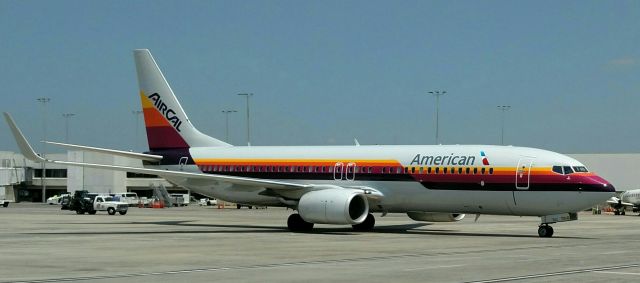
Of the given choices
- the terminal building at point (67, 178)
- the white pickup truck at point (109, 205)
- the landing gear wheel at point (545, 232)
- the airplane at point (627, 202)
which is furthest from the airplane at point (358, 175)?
the terminal building at point (67, 178)

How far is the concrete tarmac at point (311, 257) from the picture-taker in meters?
21.1

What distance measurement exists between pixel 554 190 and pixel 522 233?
492cm

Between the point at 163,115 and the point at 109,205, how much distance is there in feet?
81.2

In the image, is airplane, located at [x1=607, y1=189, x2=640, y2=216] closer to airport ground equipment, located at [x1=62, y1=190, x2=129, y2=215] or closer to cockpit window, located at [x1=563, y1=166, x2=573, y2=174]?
airport ground equipment, located at [x1=62, y1=190, x2=129, y2=215]

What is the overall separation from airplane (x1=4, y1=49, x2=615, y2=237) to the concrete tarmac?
144 centimetres

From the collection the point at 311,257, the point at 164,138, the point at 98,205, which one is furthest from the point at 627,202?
the point at 311,257

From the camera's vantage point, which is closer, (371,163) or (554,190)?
(554,190)

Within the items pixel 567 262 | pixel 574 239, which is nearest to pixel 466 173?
pixel 574 239

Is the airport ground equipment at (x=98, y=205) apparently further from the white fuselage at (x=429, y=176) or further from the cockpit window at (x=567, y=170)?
the cockpit window at (x=567, y=170)

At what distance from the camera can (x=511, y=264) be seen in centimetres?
2431

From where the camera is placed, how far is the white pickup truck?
72.6 m

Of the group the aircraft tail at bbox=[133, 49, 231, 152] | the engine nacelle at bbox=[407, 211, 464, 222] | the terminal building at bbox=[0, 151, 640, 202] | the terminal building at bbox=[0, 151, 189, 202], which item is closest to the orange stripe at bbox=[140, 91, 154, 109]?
the aircraft tail at bbox=[133, 49, 231, 152]

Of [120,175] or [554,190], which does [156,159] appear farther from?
[120,175]

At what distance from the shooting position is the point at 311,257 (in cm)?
2688
